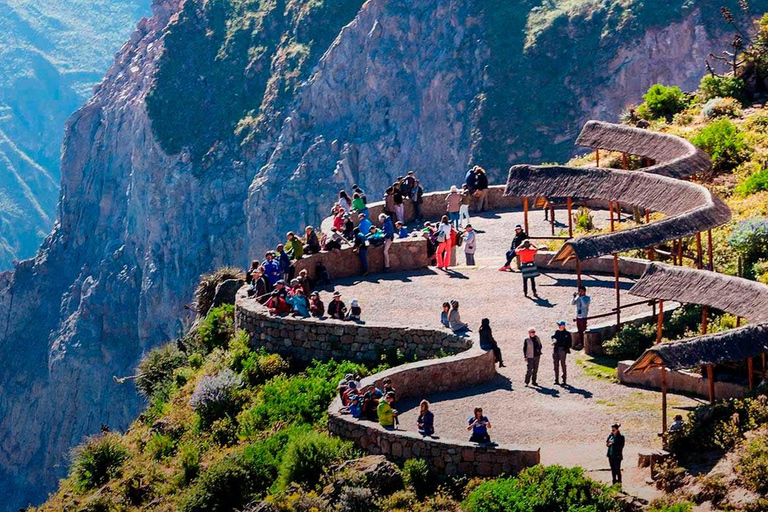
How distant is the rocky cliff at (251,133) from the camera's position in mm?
127750

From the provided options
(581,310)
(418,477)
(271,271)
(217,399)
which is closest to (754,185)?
(581,310)

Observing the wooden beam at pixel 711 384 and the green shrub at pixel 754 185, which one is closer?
the wooden beam at pixel 711 384

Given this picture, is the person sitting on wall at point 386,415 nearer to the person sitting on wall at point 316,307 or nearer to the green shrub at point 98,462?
the person sitting on wall at point 316,307

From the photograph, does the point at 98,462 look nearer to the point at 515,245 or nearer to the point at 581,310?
the point at 515,245

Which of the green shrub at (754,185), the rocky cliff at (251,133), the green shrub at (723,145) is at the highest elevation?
the green shrub at (723,145)

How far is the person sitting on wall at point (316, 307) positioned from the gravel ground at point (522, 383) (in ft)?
3.44

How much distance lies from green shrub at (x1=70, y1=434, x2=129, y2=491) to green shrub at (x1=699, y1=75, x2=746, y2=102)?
23.2 m

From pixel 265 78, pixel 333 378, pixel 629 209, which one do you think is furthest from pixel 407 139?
pixel 333 378

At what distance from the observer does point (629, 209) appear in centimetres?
4053

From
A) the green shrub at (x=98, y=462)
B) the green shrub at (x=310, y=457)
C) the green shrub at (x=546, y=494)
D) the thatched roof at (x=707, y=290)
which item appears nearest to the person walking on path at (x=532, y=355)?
the thatched roof at (x=707, y=290)

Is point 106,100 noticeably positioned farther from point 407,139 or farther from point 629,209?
point 629,209

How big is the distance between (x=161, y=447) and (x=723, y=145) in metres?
17.7

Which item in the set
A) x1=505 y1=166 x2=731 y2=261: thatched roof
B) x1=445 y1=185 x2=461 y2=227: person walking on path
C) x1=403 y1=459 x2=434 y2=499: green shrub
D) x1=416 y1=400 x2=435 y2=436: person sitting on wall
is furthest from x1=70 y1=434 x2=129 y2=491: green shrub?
x1=445 y1=185 x2=461 y2=227: person walking on path

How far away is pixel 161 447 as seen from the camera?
105 ft
